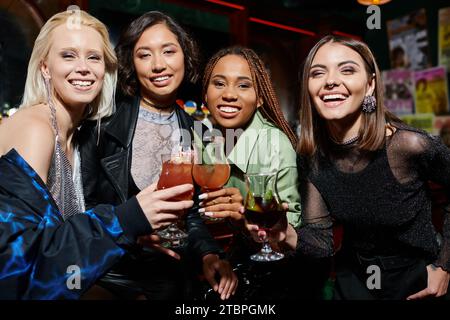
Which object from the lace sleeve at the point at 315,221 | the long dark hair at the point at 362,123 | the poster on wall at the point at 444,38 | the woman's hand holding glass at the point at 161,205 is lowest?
the lace sleeve at the point at 315,221

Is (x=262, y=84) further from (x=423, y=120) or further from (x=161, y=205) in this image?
(x=423, y=120)

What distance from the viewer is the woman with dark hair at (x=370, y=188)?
1.77 m

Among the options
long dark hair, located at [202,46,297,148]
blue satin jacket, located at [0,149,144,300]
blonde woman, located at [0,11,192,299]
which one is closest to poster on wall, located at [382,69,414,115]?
long dark hair, located at [202,46,297,148]

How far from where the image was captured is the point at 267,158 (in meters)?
2.02

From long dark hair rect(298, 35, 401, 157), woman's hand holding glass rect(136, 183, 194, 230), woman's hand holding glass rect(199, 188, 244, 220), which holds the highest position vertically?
long dark hair rect(298, 35, 401, 157)

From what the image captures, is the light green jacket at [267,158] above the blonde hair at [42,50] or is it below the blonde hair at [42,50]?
below

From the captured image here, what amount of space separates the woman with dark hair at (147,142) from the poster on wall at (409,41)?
4090 mm

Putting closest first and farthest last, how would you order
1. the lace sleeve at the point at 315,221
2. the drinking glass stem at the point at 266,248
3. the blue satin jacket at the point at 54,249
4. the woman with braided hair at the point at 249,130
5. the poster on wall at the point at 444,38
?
the blue satin jacket at the point at 54,249
the drinking glass stem at the point at 266,248
the lace sleeve at the point at 315,221
the woman with braided hair at the point at 249,130
the poster on wall at the point at 444,38

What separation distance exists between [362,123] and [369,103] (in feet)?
0.32

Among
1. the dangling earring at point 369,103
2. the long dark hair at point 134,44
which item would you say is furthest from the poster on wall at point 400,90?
the long dark hair at point 134,44

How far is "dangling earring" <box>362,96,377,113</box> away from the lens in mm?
1849

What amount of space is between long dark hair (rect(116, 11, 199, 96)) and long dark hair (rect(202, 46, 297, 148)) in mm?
110

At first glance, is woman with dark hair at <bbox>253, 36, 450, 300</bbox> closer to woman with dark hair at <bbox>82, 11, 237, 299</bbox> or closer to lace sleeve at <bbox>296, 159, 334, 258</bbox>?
lace sleeve at <bbox>296, 159, 334, 258</bbox>

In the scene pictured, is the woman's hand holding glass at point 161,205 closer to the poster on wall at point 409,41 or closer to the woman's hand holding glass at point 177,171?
the woman's hand holding glass at point 177,171
